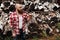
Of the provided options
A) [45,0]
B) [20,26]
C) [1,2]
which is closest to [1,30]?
[20,26]

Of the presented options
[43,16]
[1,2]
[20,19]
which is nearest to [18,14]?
[20,19]

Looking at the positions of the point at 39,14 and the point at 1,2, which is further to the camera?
the point at 1,2

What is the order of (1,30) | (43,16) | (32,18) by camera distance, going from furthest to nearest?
(43,16) < (32,18) < (1,30)

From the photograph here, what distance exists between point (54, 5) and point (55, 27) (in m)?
3.16

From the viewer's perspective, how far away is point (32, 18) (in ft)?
51.9

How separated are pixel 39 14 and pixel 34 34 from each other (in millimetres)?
2435

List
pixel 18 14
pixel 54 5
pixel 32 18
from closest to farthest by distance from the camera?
pixel 18 14
pixel 32 18
pixel 54 5

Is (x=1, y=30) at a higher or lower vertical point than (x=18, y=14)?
lower

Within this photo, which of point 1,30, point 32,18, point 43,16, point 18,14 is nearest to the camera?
point 18,14

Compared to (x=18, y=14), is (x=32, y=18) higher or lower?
lower

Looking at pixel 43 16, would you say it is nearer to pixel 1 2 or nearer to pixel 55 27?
pixel 55 27

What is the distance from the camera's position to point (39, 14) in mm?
17344

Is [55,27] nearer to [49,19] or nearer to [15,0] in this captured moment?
[49,19]

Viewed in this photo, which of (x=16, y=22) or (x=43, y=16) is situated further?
(x=43, y=16)
